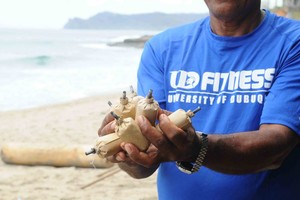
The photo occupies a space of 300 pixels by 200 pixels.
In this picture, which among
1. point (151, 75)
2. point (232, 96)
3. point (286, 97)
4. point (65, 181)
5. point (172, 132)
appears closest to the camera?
point (172, 132)

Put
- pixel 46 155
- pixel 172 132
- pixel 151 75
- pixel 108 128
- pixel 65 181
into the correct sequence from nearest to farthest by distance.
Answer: pixel 172 132 → pixel 108 128 → pixel 151 75 → pixel 65 181 → pixel 46 155

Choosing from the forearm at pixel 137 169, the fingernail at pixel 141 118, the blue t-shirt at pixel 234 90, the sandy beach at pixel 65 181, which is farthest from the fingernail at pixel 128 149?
the sandy beach at pixel 65 181

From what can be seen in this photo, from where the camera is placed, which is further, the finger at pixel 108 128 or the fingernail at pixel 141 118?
the finger at pixel 108 128

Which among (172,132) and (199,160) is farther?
(199,160)

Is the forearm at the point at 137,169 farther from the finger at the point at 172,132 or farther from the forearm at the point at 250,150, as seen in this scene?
the finger at the point at 172,132

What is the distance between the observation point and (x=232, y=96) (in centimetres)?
228

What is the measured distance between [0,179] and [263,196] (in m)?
6.25

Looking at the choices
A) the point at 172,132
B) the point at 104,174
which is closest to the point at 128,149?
the point at 172,132

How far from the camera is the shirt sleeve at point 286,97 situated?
7.00 feet

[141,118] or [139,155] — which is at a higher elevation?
[141,118]

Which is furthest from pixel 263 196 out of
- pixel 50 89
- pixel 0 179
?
pixel 50 89

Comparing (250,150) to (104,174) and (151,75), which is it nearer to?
(151,75)

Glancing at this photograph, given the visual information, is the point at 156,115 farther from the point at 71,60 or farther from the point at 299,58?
the point at 71,60

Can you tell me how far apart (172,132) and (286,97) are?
667mm
